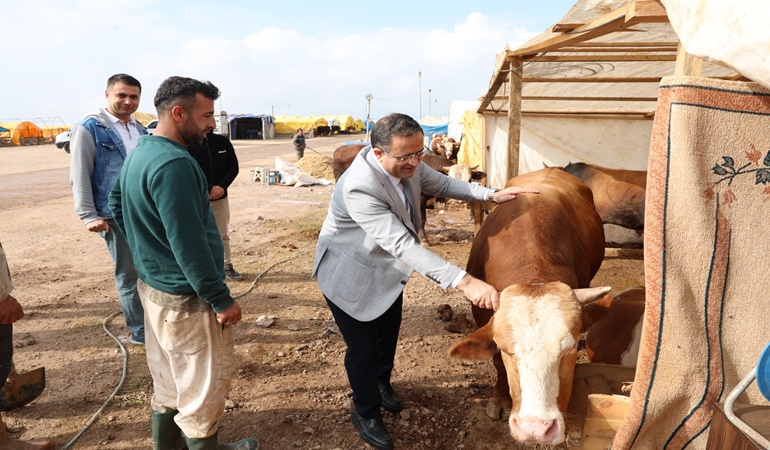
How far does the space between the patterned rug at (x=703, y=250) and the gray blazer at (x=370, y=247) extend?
0.99 m

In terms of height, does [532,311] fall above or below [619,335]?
above

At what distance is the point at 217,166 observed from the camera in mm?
5148

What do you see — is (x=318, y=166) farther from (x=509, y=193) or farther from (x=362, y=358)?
(x=362, y=358)

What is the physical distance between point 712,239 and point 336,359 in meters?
3.09

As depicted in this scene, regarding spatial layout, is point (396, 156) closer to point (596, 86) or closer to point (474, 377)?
point (474, 377)

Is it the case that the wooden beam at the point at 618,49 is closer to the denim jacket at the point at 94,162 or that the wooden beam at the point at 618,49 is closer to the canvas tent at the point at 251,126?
the denim jacket at the point at 94,162

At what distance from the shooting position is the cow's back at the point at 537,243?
283cm

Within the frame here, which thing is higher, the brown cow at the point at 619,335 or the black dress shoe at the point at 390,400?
the brown cow at the point at 619,335

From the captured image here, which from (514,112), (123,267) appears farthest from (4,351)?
(514,112)

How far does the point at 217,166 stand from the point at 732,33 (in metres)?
4.70

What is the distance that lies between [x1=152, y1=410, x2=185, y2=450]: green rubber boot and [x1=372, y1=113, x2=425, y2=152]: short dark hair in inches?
72.4

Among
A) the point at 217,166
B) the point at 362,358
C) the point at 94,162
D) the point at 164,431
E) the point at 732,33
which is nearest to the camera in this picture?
the point at 732,33

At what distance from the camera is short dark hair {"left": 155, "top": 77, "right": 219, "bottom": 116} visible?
7.20ft

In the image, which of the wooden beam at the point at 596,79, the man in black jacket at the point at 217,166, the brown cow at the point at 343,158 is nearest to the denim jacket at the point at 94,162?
the man in black jacket at the point at 217,166
